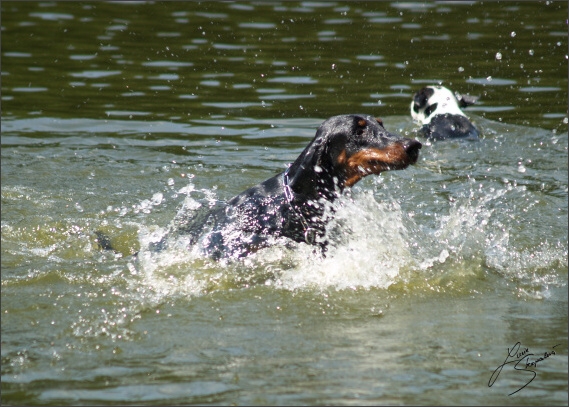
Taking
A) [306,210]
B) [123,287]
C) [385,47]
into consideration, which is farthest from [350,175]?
[385,47]

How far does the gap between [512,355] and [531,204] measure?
10.6 ft

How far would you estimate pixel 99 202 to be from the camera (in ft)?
26.0

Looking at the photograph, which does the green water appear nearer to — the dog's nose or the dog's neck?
the dog's neck

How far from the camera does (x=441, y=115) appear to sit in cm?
1003

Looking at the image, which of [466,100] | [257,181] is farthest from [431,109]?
[257,181]

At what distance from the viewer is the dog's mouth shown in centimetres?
584

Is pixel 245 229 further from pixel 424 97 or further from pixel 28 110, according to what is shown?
pixel 28 110

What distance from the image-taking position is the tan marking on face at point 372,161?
584 cm

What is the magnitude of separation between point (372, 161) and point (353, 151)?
0.16m

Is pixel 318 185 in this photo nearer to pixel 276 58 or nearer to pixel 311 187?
pixel 311 187
